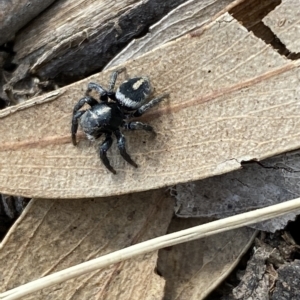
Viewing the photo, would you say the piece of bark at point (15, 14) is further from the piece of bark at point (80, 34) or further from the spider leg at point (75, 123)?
the spider leg at point (75, 123)

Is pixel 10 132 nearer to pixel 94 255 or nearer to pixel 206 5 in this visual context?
pixel 94 255

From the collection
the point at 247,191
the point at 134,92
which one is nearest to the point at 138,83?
the point at 134,92

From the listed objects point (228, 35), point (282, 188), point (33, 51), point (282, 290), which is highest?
point (33, 51)

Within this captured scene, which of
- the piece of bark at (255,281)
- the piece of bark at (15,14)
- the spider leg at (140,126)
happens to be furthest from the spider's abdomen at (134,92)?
the piece of bark at (255,281)

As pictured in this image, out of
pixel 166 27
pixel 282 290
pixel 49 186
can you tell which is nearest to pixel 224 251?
pixel 282 290

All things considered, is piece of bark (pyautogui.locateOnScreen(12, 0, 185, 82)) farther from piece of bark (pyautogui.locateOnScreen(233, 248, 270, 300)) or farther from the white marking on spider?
piece of bark (pyautogui.locateOnScreen(233, 248, 270, 300))

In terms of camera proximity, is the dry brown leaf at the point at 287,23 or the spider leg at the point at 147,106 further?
the spider leg at the point at 147,106
